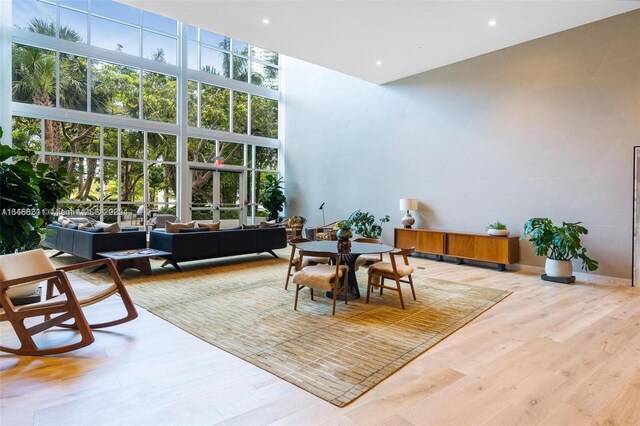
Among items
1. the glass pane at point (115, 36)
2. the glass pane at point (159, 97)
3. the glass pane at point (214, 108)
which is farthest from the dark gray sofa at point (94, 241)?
the glass pane at point (214, 108)

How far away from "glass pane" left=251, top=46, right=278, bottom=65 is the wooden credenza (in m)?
7.61

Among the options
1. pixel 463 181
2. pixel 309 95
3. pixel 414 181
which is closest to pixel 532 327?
pixel 463 181

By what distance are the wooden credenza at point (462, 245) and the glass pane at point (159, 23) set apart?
8312mm

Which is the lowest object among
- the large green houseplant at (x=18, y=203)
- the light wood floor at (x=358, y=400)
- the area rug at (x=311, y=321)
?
the light wood floor at (x=358, y=400)

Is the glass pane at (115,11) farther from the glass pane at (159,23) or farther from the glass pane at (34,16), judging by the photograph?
the glass pane at (34,16)

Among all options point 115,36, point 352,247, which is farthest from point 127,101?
point 352,247

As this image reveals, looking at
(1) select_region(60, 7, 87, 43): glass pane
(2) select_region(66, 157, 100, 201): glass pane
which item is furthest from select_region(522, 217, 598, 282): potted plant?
(1) select_region(60, 7, 87, 43): glass pane

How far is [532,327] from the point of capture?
150 inches

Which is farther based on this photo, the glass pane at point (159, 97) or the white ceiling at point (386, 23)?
the glass pane at point (159, 97)

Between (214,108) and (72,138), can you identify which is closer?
(72,138)

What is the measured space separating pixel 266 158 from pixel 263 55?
3422 millimetres

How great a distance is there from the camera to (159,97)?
10305mm

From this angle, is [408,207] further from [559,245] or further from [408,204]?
[559,245]

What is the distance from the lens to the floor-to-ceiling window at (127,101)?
854 cm
